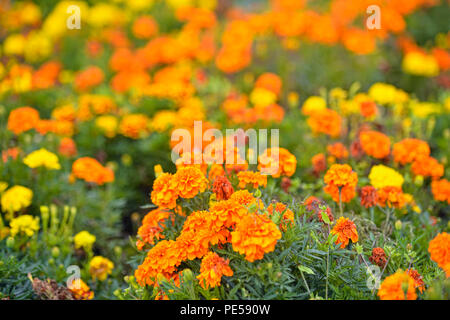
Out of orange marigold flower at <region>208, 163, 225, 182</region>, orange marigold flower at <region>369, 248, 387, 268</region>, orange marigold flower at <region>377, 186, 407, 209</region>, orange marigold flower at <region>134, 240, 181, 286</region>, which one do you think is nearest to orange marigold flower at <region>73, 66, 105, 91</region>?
orange marigold flower at <region>208, 163, 225, 182</region>

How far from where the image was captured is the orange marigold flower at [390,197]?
2.39 meters

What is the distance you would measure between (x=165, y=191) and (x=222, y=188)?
0.24 m

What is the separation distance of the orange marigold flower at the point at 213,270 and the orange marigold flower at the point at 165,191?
0.33 metres

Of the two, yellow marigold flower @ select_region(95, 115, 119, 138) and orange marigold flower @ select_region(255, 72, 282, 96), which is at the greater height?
orange marigold flower @ select_region(255, 72, 282, 96)

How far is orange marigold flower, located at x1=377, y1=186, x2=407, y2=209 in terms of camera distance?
2.39 metres

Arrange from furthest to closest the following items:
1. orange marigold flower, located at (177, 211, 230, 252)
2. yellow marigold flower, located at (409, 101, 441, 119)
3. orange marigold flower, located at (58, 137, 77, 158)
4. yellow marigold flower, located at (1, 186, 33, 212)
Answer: yellow marigold flower, located at (409, 101, 441, 119) < orange marigold flower, located at (58, 137, 77, 158) < yellow marigold flower, located at (1, 186, 33, 212) < orange marigold flower, located at (177, 211, 230, 252)

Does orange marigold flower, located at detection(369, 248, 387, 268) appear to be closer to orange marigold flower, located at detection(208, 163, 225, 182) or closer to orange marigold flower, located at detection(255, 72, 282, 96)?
orange marigold flower, located at detection(208, 163, 225, 182)

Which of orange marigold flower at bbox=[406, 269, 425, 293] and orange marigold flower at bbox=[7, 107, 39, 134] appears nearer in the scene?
orange marigold flower at bbox=[406, 269, 425, 293]

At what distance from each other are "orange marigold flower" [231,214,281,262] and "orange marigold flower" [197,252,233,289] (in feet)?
0.32

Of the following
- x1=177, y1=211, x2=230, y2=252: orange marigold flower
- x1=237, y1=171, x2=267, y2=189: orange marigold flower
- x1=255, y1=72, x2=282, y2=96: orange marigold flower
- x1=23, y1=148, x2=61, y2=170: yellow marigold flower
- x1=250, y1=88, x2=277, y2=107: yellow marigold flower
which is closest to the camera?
x1=177, y1=211, x2=230, y2=252: orange marigold flower

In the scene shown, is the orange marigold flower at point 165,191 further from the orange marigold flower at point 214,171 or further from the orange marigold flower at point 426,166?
the orange marigold flower at point 426,166

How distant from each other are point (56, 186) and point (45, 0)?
486cm

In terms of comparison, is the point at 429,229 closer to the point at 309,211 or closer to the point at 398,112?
the point at 309,211

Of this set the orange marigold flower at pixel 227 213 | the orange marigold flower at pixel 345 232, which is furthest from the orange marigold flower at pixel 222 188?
the orange marigold flower at pixel 345 232
